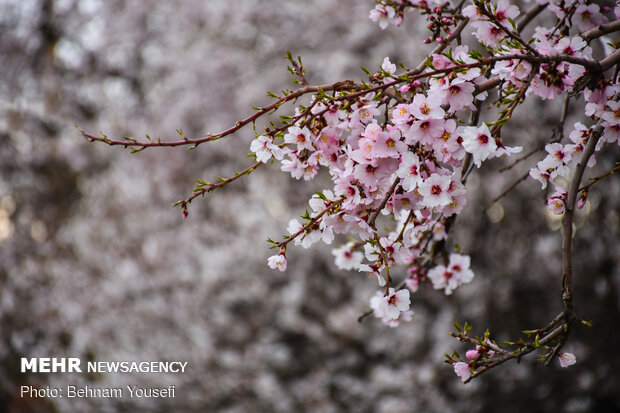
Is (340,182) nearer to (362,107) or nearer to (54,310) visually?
(362,107)

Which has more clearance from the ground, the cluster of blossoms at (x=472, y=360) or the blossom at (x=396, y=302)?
the blossom at (x=396, y=302)

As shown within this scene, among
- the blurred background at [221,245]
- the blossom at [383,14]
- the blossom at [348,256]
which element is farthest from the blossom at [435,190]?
the blurred background at [221,245]

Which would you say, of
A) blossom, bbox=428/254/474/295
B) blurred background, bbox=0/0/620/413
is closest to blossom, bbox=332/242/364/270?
blossom, bbox=428/254/474/295

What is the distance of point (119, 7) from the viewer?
4.21m

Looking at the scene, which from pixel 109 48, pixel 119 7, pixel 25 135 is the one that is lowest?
pixel 25 135

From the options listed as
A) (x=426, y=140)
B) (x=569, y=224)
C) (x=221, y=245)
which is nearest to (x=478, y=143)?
(x=426, y=140)

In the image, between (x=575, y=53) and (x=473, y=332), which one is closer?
(x=575, y=53)

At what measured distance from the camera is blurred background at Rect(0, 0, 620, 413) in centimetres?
343

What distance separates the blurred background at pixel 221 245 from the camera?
11.3 feet

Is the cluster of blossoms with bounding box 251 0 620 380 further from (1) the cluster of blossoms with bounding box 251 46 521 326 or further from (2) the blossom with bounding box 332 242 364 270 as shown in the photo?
(2) the blossom with bounding box 332 242 364 270

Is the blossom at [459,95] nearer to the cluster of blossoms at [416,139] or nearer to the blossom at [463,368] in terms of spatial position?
the cluster of blossoms at [416,139]

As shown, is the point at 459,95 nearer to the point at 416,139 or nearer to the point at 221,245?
the point at 416,139

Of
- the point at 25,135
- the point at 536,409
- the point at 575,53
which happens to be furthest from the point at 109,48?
the point at 536,409

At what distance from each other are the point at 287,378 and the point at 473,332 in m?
1.50
